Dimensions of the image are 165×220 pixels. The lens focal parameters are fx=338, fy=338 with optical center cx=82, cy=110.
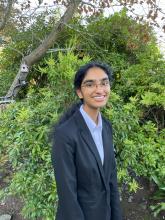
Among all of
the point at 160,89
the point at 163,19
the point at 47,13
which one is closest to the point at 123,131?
the point at 160,89

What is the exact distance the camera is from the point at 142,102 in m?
3.73

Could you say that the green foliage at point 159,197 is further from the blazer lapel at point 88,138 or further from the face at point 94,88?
the face at point 94,88

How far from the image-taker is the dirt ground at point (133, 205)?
3.71 m

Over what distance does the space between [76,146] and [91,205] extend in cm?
42

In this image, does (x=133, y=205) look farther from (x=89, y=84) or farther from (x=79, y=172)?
(x=89, y=84)

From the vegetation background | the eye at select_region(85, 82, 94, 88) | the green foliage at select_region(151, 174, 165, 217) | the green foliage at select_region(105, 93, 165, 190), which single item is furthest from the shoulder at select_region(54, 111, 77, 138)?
the green foliage at select_region(151, 174, 165, 217)

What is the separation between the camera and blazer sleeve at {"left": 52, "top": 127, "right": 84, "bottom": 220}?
74.3 inches

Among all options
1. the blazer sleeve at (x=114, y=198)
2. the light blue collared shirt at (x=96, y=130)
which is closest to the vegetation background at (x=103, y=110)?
the blazer sleeve at (x=114, y=198)

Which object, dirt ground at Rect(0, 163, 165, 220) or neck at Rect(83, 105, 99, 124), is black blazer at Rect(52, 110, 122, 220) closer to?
neck at Rect(83, 105, 99, 124)

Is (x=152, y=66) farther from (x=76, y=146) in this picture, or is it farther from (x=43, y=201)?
(x=76, y=146)

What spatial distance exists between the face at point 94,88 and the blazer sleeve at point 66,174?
257mm

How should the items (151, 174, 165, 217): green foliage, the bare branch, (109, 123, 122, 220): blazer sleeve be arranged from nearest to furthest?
(109, 123, 122, 220): blazer sleeve
(151, 174, 165, 217): green foliage
the bare branch

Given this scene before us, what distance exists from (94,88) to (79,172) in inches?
19.5

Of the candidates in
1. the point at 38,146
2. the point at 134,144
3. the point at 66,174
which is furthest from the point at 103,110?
the point at 66,174
